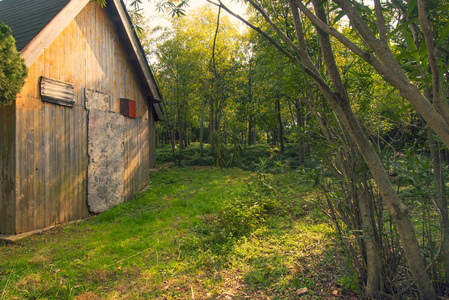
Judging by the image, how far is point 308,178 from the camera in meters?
2.90

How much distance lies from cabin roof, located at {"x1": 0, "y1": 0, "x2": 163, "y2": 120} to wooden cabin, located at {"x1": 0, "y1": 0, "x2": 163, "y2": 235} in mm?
22

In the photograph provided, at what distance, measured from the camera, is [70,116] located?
6309 millimetres

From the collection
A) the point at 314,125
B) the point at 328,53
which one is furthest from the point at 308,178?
the point at 328,53

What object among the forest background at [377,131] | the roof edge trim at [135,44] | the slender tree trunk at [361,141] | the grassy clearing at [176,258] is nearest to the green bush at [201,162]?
the roof edge trim at [135,44]

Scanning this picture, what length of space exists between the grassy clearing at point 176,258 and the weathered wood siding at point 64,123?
1.92 feet

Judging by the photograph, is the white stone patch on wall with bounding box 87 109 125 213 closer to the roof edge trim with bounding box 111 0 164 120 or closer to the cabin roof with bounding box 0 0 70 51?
the roof edge trim with bounding box 111 0 164 120

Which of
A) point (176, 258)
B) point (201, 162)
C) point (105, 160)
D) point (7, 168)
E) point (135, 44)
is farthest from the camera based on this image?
point (201, 162)

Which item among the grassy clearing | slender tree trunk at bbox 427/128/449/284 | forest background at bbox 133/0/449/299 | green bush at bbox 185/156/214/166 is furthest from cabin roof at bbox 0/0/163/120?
green bush at bbox 185/156/214/166

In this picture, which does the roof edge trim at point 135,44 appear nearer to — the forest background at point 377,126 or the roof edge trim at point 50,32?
the roof edge trim at point 50,32

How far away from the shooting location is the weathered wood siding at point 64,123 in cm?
528

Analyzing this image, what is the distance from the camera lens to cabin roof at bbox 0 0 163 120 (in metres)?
5.31

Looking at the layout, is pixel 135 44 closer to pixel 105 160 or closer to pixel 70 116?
pixel 70 116

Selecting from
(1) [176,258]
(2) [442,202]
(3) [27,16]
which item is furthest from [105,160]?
(2) [442,202]

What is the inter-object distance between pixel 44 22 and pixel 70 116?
2.02 meters
